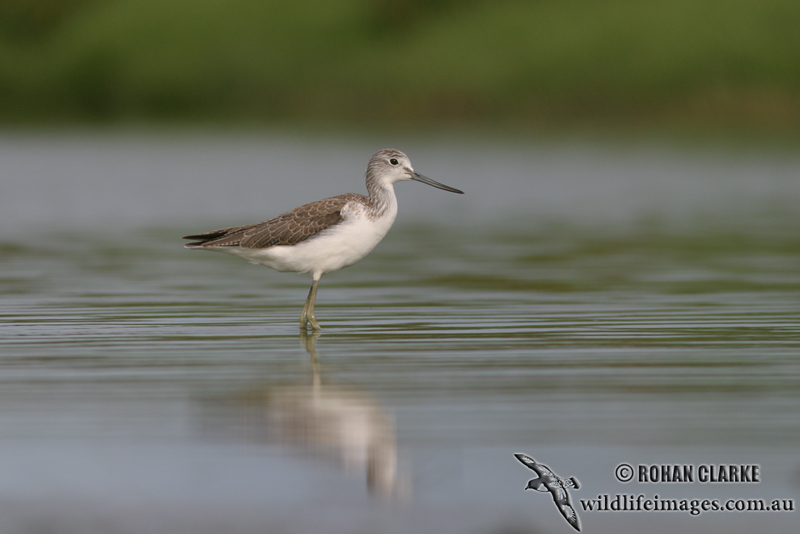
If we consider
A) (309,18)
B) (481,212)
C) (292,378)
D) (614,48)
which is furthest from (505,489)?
(309,18)

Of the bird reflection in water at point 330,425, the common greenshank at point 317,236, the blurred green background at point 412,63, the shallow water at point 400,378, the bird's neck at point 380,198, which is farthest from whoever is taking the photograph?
the blurred green background at point 412,63

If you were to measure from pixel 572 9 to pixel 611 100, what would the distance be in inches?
504

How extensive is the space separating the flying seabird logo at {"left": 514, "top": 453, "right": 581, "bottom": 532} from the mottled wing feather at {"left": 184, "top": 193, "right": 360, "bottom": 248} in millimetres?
5790

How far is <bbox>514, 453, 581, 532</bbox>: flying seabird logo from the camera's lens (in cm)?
648

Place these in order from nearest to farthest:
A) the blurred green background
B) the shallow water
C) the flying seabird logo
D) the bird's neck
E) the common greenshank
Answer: the flying seabird logo, the shallow water, the common greenshank, the bird's neck, the blurred green background

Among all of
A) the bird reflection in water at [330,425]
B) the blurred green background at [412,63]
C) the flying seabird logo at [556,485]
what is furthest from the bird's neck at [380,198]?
the blurred green background at [412,63]

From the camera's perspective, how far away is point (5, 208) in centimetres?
2856

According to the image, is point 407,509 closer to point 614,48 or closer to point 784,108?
point 784,108

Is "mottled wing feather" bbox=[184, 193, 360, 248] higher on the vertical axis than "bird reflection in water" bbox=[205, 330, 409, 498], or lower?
higher

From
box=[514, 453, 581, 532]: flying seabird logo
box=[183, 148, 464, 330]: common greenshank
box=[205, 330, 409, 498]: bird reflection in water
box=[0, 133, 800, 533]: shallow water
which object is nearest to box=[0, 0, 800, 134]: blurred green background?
box=[0, 133, 800, 533]: shallow water

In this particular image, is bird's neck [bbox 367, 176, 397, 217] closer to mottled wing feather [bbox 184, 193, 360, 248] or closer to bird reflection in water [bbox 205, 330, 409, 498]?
mottled wing feather [bbox 184, 193, 360, 248]

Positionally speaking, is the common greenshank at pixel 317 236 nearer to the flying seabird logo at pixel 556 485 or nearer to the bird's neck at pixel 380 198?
the bird's neck at pixel 380 198

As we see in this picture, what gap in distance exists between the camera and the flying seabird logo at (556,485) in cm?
648

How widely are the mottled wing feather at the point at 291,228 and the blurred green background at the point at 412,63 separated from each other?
4880 cm
